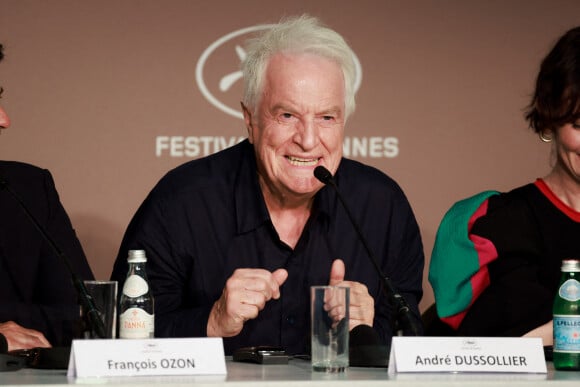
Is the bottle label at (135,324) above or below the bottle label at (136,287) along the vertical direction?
below

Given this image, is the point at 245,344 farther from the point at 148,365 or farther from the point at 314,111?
the point at 148,365

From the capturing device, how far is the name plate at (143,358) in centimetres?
161

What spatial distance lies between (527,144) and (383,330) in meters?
1.84

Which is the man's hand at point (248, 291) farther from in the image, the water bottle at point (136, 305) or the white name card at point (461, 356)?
the white name card at point (461, 356)

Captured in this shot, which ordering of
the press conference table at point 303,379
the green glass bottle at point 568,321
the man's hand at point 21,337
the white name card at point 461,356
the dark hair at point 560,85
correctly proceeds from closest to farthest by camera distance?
1. the press conference table at point 303,379
2. the white name card at point 461,356
3. the green glass bottle at point 568,321
4. the man's hand at point 21,337
5. the dark hair at point 560,85

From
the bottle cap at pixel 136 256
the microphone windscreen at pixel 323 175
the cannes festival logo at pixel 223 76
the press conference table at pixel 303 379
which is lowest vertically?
the press conference table at pixel 303 379

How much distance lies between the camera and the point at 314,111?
246 centimetres

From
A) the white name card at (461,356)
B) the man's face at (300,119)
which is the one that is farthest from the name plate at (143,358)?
the man's face at (300,119)

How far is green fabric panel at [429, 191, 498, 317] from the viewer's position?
8.31 ft

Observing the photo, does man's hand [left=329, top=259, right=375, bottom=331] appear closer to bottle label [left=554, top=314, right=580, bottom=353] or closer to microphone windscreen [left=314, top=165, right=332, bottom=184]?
microphone windscreen [left=314, top=165, right=332, bottom=184]

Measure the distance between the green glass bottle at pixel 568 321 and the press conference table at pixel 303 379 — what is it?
0.15 ft

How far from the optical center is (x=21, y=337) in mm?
2230

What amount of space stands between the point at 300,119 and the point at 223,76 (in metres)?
1.44

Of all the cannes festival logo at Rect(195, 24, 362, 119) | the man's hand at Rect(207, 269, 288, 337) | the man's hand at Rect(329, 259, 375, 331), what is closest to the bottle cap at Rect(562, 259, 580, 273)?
the man's hand at Rect(329, 259, 375, 331)
